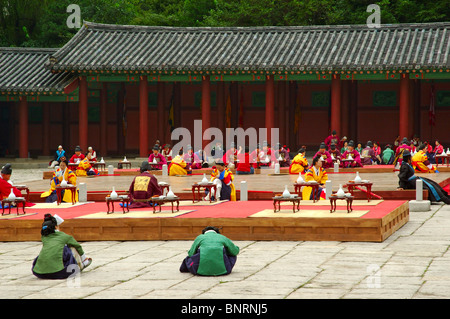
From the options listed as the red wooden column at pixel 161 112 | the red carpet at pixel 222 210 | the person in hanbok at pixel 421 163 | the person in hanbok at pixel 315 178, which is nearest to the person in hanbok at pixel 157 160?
the red wooden column at pixel 161 112

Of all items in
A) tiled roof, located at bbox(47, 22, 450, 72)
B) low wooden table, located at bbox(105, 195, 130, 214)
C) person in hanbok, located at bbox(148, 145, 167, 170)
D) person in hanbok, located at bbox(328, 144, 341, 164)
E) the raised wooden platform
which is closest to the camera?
the raised wooden platform

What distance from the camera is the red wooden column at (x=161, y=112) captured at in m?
31.7

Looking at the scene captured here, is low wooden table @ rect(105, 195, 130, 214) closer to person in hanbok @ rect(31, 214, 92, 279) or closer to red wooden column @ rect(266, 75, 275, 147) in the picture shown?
person in hanbok @ rect(31, 214, 92, 279)

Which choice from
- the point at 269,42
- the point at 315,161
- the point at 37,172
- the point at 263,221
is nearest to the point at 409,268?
the point at 263,221

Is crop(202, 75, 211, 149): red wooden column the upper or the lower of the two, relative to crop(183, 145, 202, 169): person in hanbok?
upper

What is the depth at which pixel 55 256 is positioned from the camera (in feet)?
31.1

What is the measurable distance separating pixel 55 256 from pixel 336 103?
19790mm

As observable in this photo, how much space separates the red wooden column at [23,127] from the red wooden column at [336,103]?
12.4 metres

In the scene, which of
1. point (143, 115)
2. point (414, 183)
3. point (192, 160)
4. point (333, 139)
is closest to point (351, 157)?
point (333, 139)

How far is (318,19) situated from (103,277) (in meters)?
31.0

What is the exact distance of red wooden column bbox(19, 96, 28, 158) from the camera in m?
30.7

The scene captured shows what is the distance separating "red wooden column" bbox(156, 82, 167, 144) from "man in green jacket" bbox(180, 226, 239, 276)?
2219cm

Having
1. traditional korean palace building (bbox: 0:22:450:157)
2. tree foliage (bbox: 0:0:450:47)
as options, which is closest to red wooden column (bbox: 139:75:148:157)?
traditional korean palace building (bbox: 0:22:450:157)

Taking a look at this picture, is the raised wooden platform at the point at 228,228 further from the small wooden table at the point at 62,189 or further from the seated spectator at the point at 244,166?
the seated spectator at the point at 244,166
